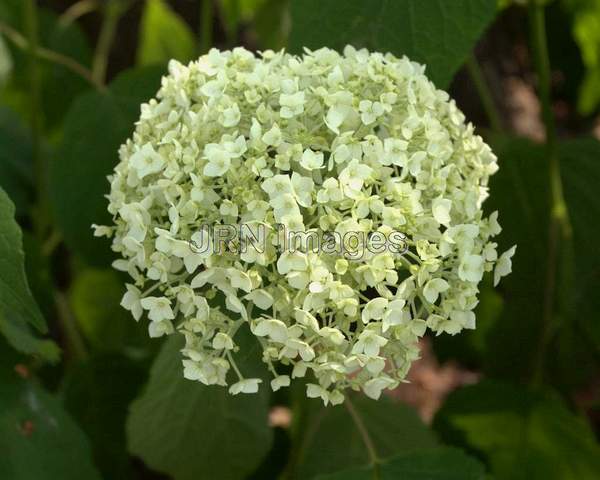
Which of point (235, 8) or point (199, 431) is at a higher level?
point (235, 8)

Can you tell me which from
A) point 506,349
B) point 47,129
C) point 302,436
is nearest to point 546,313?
point 506,349

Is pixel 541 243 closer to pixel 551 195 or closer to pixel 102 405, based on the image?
pixel 551 195

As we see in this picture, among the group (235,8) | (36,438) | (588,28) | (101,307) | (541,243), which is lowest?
(36,438)

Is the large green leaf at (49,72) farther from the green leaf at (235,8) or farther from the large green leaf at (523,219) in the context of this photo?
the large green leaf at (523,219)

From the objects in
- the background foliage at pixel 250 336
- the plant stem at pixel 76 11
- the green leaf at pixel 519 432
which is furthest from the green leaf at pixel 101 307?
the green leaf at pixel 519 432

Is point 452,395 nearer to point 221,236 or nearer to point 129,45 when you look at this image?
point 221,236

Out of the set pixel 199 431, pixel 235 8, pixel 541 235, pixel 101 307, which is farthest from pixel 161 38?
pixel 199 431
